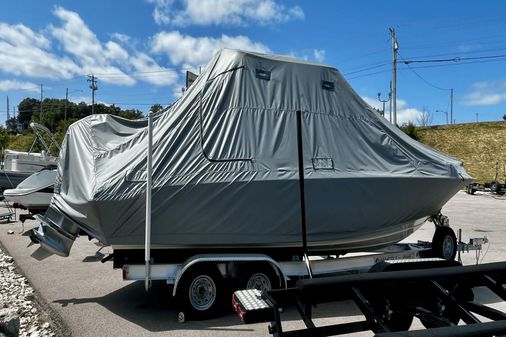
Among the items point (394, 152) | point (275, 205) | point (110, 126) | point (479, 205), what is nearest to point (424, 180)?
point (394, 152)

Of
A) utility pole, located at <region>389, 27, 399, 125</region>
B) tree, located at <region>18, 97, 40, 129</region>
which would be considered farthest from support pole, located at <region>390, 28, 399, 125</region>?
tree, located at <region>18, 97, 40, 129</region>

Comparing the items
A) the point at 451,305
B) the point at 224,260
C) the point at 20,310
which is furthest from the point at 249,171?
the point at 20,310

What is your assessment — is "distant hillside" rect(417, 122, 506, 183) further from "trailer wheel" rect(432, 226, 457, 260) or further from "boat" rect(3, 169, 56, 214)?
"boat" rect(3, 169, 56, 214)

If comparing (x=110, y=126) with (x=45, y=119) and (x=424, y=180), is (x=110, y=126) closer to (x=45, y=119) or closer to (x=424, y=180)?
(x=424, y=180)

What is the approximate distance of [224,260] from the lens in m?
5.83

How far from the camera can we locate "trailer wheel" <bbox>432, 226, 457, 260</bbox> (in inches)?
306

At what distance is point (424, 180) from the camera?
7168 millimetres

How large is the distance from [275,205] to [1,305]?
14.2ft

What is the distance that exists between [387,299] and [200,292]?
2.93 meters

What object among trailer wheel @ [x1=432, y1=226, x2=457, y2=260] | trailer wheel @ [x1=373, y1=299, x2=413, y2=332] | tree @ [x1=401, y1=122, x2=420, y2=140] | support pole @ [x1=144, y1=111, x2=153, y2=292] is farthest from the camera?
tree @ [x1=401, y1=122, x2=420, y2=140]

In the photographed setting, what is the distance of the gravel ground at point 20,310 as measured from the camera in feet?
16.9

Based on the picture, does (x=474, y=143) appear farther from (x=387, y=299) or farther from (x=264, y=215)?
(x=387, y=299)

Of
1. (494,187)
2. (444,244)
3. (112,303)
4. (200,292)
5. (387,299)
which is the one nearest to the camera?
(387,299)

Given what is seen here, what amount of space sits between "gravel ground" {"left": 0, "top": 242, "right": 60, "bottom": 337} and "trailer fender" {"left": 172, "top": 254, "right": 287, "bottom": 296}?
164 centimetres
